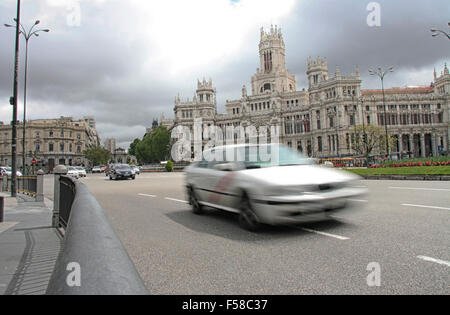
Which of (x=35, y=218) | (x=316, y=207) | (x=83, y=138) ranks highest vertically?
(x=83, y=138)

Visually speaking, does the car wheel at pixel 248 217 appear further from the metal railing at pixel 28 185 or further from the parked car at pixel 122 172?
the parked car at pixel 122 172

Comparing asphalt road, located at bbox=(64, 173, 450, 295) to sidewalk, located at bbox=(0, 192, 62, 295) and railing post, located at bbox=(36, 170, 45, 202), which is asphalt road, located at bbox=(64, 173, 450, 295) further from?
railing post, located at bbox=(36, 170, 45, 202)

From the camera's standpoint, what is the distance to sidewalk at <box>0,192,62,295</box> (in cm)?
361

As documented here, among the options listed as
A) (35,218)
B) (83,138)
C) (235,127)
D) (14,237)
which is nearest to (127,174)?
(35,218)

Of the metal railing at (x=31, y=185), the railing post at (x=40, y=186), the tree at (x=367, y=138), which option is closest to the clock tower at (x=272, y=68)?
the tree at (x=367, y=138)

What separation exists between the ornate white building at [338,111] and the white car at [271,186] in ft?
226

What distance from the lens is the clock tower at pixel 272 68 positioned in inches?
3999

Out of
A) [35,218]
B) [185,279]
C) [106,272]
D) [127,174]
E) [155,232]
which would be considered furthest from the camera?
[127,174]

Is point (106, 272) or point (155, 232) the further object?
point (155, 232)

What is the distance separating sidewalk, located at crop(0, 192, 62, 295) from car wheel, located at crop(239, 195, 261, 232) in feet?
10.2

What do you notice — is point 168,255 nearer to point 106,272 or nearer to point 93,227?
point 93,227
